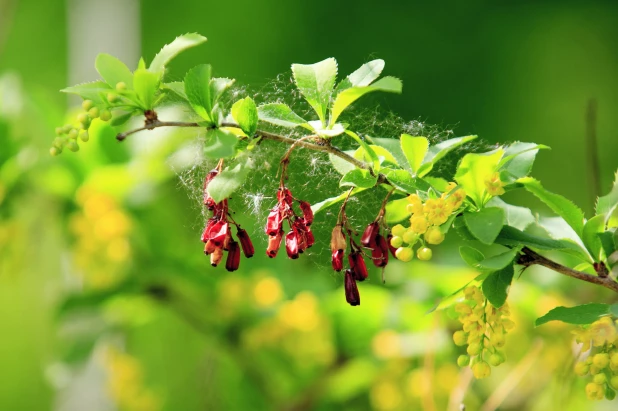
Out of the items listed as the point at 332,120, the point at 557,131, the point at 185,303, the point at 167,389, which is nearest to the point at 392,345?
the point at 185,303

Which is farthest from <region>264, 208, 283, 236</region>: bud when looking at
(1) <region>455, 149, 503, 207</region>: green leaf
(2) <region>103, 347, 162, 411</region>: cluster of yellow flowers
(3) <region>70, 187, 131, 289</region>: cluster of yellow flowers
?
(2) <region>103, 347, 162, 411</region>: cluster of yellow flowers

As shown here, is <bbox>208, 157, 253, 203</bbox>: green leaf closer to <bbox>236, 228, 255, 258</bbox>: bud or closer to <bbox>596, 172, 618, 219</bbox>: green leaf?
<bbox>236, 228, 255, 258</bbox>: bud

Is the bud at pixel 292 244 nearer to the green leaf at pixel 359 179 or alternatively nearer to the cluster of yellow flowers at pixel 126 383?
the green leaf at pixel 359 179

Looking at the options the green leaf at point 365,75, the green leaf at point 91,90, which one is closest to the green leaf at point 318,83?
the green leaf at point 365,75

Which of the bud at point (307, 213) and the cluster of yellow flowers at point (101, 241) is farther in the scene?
the cluster of yellow flowers at point (101, 241)

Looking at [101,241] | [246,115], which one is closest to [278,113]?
[246,115]

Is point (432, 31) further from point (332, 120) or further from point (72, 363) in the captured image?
point (332, 120)

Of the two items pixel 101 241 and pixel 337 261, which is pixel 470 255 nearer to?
pixel 337 261
